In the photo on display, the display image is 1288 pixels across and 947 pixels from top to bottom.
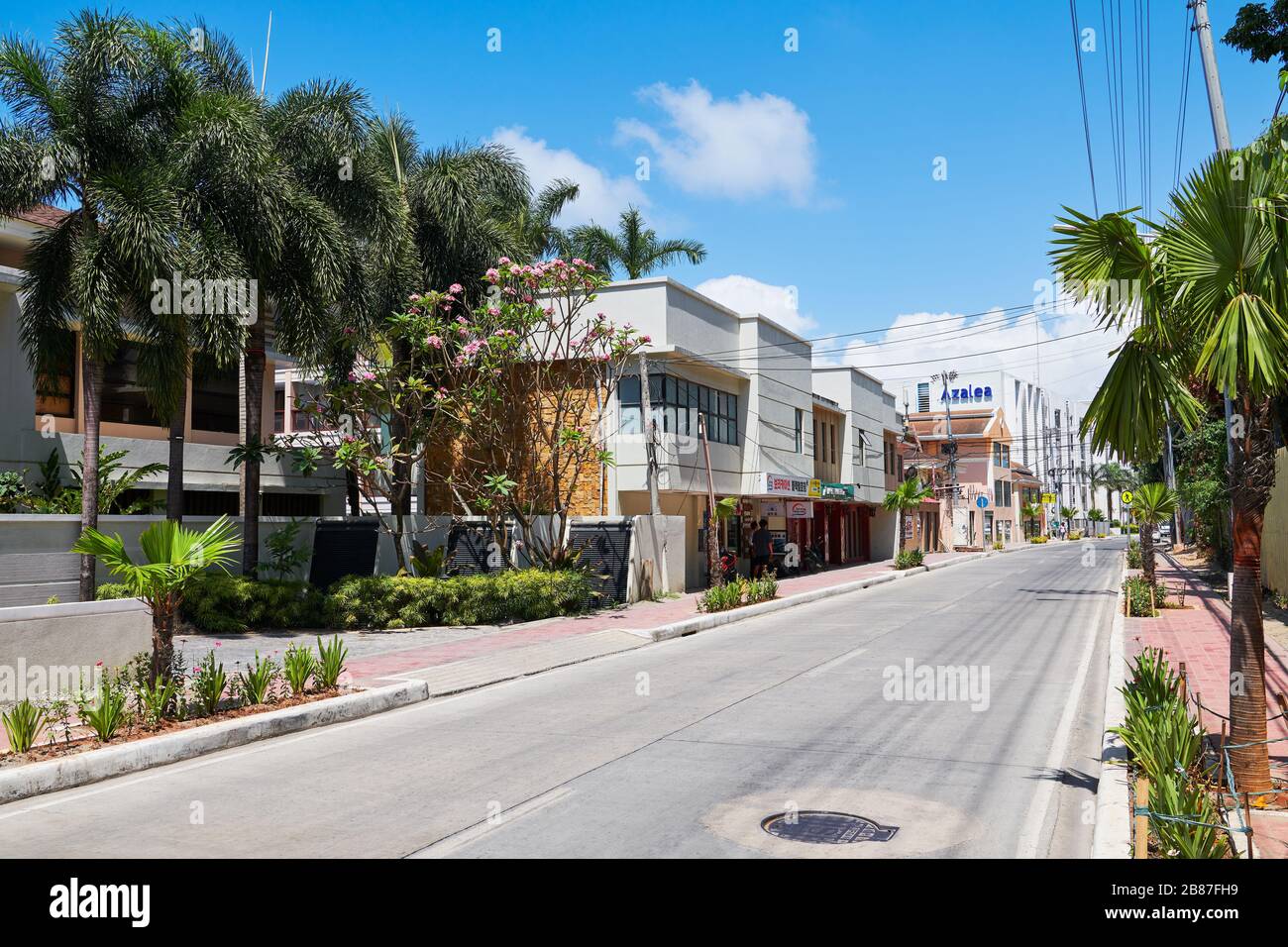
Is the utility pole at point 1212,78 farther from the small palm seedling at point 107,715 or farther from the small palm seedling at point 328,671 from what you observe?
the small palm seedling at point 107,715

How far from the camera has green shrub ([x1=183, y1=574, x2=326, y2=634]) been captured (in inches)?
711

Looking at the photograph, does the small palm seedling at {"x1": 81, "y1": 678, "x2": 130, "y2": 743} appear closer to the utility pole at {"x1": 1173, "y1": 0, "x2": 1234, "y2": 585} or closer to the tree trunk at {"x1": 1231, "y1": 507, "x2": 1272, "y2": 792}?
the tree trunk at {"x1": 1231, "y1": 507, "x2": 1272, "y2": 792}

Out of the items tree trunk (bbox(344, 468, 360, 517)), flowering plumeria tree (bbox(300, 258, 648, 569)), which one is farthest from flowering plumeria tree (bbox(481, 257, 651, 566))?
tree trunk (bbox(344, 468, 360, 517))

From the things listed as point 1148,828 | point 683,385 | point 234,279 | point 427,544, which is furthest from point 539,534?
point 1148,828

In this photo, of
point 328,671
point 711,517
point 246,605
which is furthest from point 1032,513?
point 328,671

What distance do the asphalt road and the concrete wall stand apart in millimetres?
2670

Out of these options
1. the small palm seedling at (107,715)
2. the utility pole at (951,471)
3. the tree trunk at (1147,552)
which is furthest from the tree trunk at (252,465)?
the utility pole at (951,471)

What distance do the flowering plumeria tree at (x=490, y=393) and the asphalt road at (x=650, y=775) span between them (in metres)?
8.45

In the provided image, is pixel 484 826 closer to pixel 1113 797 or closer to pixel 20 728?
pixel 1113 797

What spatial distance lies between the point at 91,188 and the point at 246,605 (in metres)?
7.95

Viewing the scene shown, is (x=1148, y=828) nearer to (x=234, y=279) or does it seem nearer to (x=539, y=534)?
(x=234, y=279)

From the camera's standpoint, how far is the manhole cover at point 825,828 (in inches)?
245

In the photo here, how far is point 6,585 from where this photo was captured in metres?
16.1
